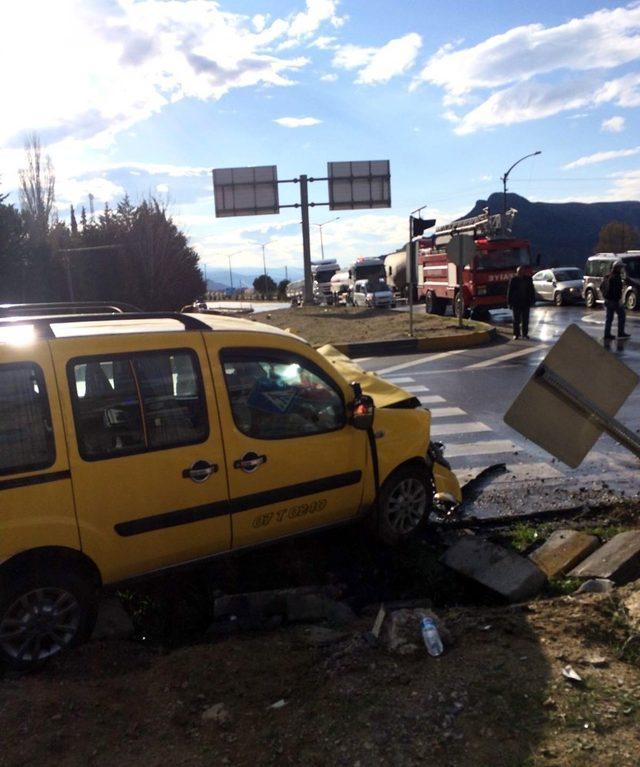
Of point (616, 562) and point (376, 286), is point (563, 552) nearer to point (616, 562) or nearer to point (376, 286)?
point (616, 562)

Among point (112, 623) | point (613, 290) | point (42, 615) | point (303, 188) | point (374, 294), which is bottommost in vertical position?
point (374, 294)

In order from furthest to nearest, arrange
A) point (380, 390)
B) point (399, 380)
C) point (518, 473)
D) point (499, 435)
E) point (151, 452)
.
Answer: point (399, 380), point (499, 435), point (518, 473), point (380, 390), point (151, 452)

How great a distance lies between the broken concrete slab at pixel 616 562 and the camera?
14.6ft

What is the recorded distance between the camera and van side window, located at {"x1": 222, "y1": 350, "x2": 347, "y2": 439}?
4.38 meters

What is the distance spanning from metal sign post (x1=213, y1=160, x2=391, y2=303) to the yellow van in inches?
1173

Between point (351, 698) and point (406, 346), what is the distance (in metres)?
14.8

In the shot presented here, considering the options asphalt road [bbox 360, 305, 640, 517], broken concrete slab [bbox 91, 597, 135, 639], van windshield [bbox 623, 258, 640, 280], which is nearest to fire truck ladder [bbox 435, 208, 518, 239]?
van windshield [bbox 623, 258, 640, 280]

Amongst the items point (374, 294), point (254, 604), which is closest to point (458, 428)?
point (254, 604)

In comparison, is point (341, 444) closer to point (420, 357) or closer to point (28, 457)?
point (28, 457)

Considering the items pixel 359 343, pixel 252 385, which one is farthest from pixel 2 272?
pixel 252 385

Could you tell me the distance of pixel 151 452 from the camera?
4.00m

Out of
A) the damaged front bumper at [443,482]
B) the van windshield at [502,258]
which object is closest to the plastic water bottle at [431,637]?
the damaged front bumper at [443,482]

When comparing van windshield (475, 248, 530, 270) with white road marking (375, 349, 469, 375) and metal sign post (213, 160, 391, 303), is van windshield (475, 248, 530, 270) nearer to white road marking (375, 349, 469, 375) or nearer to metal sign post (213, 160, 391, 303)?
white road marking (375, 349, 469, 375)

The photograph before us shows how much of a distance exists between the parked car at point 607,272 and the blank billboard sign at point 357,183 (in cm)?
1082
